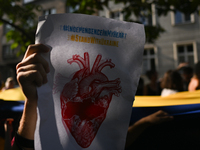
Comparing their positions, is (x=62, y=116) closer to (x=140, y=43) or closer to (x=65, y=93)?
(x=65, y=93)

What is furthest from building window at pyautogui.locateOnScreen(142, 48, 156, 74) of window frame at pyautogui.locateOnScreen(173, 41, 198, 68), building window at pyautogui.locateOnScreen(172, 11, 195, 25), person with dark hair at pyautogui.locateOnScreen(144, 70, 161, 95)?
person with dark hair at pyautogui.locateOnScreen(144, 70, 161, 95)

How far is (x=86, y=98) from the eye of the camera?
2.43 ft

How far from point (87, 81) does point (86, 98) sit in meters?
0.07

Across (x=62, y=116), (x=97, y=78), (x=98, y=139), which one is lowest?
(x=98, y=139)

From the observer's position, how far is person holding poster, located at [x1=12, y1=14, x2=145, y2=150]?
67cm

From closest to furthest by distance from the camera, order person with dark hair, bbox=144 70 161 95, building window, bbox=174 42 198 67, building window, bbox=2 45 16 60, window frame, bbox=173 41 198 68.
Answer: person with dark hair, bbox=144 70 161 95 < window frame, bbox=173 41 198 68 < building window, bbox=174 42 198 67 < building window, bbox=2 45 16 60

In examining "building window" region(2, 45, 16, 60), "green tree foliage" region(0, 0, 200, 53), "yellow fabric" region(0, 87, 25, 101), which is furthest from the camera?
"building window" region(2, 45, 16, 60)

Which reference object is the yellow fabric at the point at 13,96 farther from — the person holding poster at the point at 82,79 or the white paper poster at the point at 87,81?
the white paper poster at the point at 87,81

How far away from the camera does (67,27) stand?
667 mm

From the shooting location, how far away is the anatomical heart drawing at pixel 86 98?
71 centimetres

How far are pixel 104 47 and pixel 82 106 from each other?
9.6 inches

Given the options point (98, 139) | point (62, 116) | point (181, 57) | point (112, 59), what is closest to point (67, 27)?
point (112, 59)

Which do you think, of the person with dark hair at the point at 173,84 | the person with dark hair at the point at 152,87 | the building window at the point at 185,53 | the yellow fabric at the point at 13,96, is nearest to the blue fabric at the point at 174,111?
the yellow fabric at the point at 13,96

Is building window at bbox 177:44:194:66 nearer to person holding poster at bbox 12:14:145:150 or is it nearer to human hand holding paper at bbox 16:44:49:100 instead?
person holding poster at bbox 12:14:145:150
